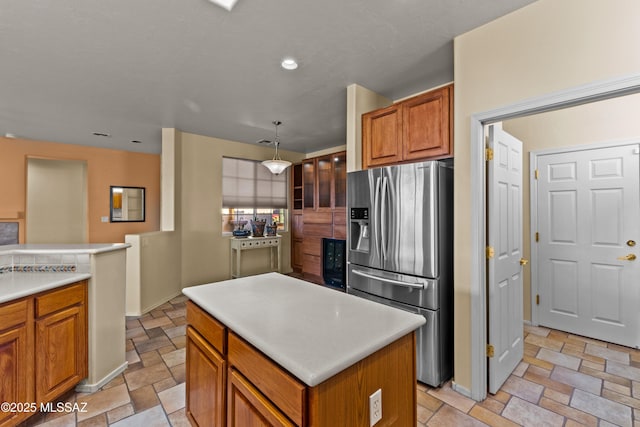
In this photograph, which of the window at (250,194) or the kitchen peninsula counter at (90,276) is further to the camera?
the window at (250,194)

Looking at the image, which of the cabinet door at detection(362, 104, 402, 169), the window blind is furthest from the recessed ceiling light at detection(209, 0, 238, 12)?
the window blind

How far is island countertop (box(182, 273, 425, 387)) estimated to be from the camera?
34.6 inches

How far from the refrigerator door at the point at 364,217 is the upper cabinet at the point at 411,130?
0.28 meters

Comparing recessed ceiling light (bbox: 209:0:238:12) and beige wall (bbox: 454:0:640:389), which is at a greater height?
recessed ceiling light (bbox: 209:0:238:12)

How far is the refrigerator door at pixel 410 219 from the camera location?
2133mm

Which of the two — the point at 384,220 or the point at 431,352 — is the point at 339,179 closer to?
the point at 384,220

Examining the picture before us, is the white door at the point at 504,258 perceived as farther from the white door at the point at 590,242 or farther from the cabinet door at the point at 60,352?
the cabinet door at the point at 60,352

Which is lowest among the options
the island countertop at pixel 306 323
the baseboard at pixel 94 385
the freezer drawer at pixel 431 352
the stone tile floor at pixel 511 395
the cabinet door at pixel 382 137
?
the stone tile floor at pixel 511 395

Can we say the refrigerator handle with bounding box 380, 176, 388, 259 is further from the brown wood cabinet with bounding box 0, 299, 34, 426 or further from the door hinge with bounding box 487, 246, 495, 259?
the brown wood cabinet with bounding box 0, 299, 34, 426

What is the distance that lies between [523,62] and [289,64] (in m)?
1.75

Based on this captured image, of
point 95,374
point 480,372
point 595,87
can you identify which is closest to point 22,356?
point 95,374

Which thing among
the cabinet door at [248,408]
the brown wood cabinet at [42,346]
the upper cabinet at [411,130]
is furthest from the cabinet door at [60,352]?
the upper cabinet at [411,130]

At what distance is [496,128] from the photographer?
7.00ft

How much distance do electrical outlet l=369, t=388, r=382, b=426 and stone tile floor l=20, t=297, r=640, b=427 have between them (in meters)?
1.12
